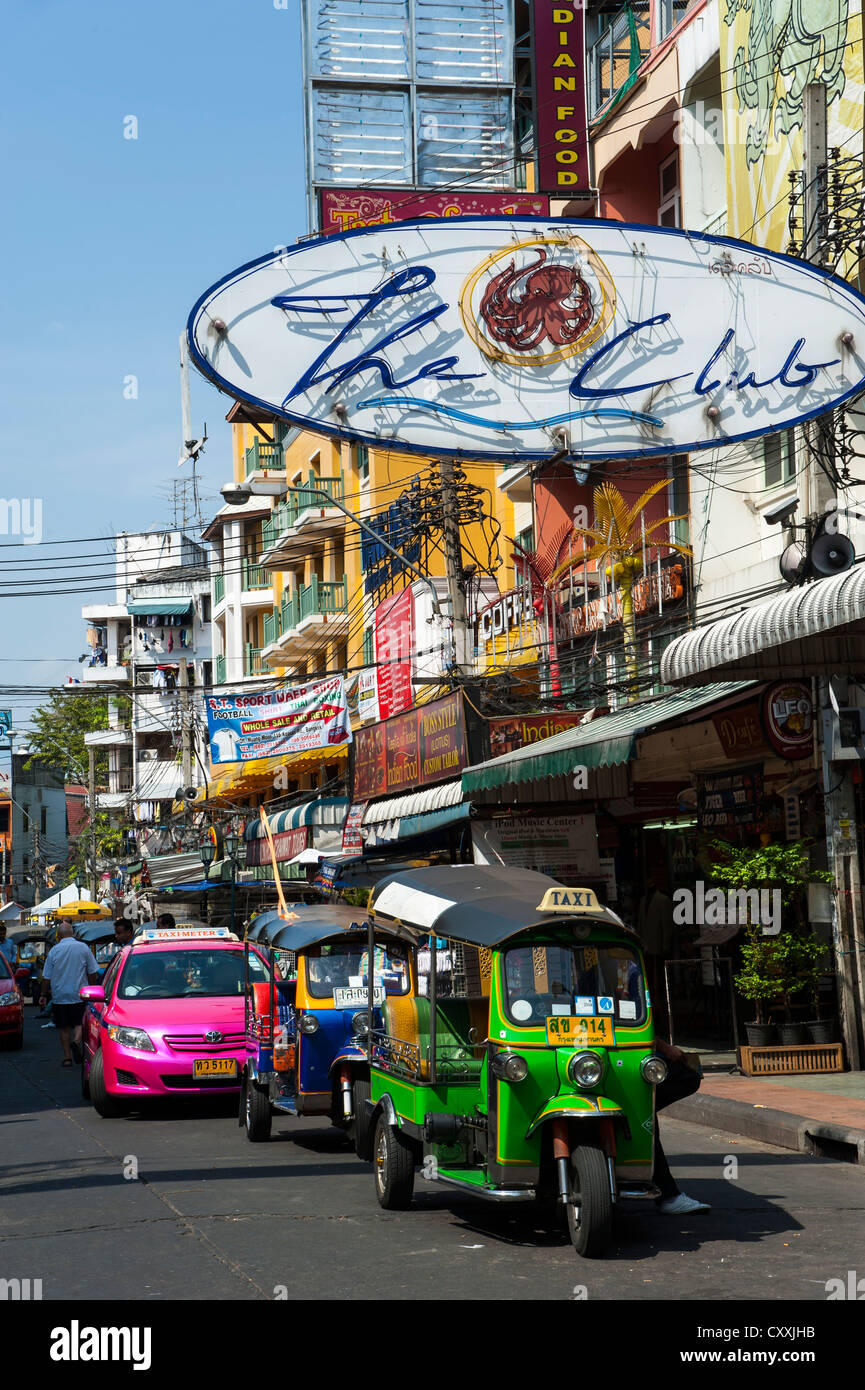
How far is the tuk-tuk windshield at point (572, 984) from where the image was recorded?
8.70 metres

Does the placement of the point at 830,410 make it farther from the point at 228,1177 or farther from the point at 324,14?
the point at 324,14

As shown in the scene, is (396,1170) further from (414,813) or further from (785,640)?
(414,813)

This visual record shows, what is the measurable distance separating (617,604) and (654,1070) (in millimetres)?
17078

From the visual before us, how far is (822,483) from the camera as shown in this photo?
15.2 meters

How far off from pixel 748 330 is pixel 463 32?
2236 cm

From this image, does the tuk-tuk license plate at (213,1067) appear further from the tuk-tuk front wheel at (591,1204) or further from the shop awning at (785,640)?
the tuk-tuk front wheel at (591,1204)

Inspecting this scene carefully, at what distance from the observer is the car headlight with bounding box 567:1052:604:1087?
27.4 feet

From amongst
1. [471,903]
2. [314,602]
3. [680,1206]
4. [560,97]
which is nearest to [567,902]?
[471,903]

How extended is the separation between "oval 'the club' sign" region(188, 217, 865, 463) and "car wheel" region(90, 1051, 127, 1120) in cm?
646

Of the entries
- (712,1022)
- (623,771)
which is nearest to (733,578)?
(623,771)

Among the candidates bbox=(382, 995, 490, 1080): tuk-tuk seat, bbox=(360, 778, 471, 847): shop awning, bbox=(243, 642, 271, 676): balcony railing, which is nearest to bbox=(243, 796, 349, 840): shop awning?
bbox=(360, 778, 471, 847): shop awning

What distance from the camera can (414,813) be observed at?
79.5 feet

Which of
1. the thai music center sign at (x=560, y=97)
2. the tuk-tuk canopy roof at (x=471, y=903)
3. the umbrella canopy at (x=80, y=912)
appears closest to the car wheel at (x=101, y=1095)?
the tuk-tuk canopy roof at (x=471, y=903)

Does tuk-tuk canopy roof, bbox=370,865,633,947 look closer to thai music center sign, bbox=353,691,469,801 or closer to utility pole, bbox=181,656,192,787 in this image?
thai music center sign, bbox=353,691,469,801
